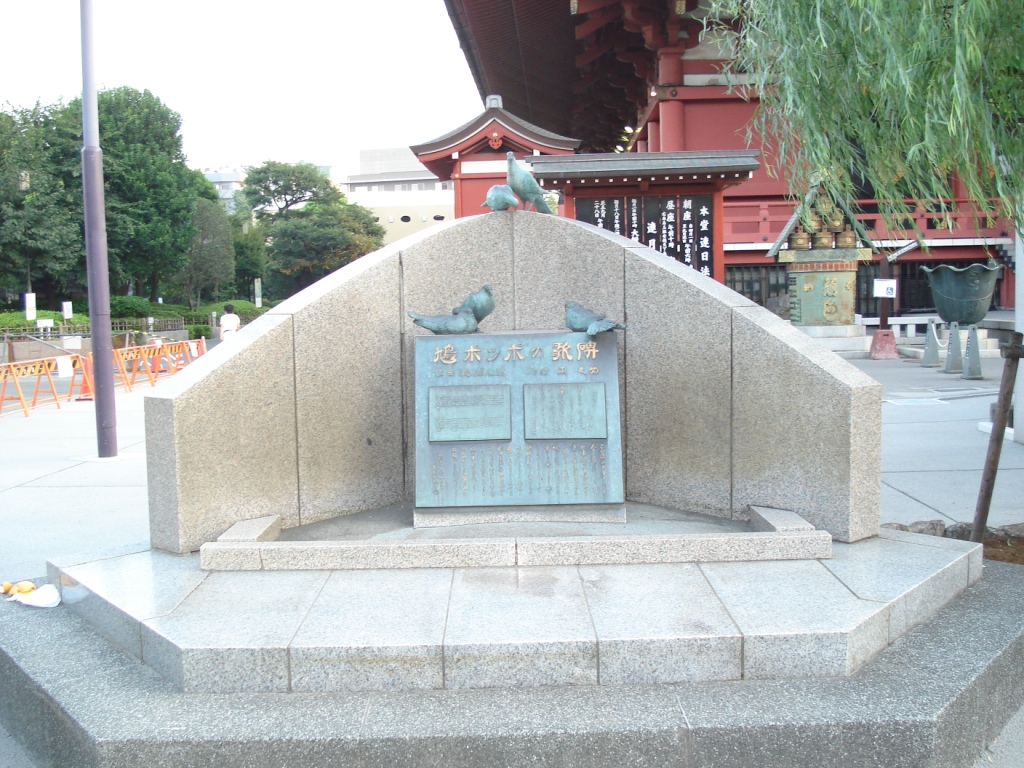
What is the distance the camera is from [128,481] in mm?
7055

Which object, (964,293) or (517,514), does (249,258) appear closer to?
(964,293)

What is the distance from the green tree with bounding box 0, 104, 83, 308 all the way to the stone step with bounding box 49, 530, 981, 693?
31.6 meters

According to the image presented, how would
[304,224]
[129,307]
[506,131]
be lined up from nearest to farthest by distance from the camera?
[506,131]
[129,307]
[304,224]

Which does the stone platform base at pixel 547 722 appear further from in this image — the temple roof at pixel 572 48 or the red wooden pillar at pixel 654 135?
the red wooden pillar at pixel 654 135

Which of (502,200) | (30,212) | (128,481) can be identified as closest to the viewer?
(502,200)

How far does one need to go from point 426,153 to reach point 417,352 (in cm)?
1357

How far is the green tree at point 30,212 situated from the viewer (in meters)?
30.4

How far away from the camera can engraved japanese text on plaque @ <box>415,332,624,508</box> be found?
4664 mm

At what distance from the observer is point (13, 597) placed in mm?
4051

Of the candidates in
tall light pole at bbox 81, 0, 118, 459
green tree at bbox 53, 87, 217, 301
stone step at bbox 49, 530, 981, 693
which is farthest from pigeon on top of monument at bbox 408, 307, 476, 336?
green tree at bbox 53, 87, 217, 301

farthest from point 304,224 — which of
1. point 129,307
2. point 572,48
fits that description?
point 572,48

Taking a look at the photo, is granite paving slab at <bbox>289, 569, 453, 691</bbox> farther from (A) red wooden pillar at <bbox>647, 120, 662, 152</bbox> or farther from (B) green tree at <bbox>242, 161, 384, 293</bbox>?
(B) green tree at <bbox>242, 161, 384, 293</bbox>

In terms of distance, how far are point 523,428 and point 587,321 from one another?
2.29ft

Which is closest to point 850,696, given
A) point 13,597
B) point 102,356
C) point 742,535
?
point 742,535
